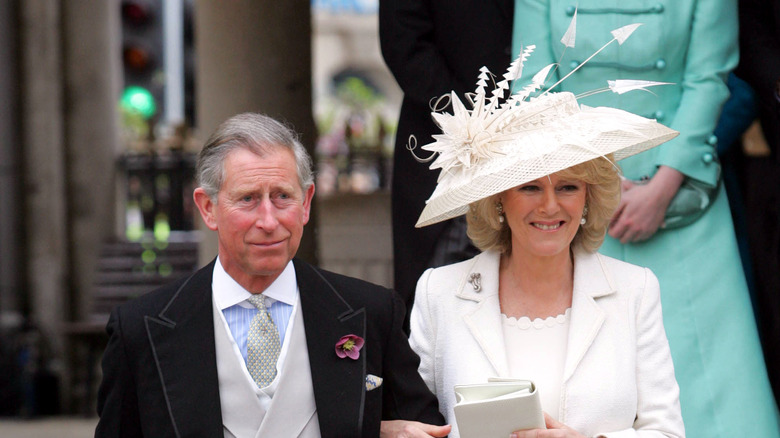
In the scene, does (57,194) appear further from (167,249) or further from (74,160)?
(167,249)

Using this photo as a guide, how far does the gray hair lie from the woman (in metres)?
0.44

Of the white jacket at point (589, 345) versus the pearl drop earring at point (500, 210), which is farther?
the pearl drop earring at point (500, 210)

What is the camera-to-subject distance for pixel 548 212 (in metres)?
3.06

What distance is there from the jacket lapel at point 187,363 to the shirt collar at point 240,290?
42mm

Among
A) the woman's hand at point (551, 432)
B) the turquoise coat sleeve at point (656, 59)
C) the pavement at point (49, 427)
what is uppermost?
the turquoise coat sleeve at point (656, 59)

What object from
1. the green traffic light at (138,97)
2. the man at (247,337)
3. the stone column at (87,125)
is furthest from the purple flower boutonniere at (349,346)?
the green traffic light at (138,97)

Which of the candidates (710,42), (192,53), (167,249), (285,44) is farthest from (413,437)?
(192,53)

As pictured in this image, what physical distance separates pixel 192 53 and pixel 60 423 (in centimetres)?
1246

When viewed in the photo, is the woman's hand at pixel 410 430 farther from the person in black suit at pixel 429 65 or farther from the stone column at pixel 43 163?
the stone column at pixel 43 163

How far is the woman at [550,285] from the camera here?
3.04m

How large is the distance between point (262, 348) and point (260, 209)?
0.33 metres

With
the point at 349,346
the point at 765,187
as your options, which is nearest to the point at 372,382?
the point at 349,346

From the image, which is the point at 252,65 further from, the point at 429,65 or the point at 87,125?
the point at 87,125

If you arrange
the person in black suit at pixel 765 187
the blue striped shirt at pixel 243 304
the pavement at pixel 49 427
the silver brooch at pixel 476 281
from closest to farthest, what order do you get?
the blue striped shirt at pixel 243 304 → the silver brooch at pixel 476 281 → the person in black suit at pixel 765 187 → the pavement at pixel 49 427
